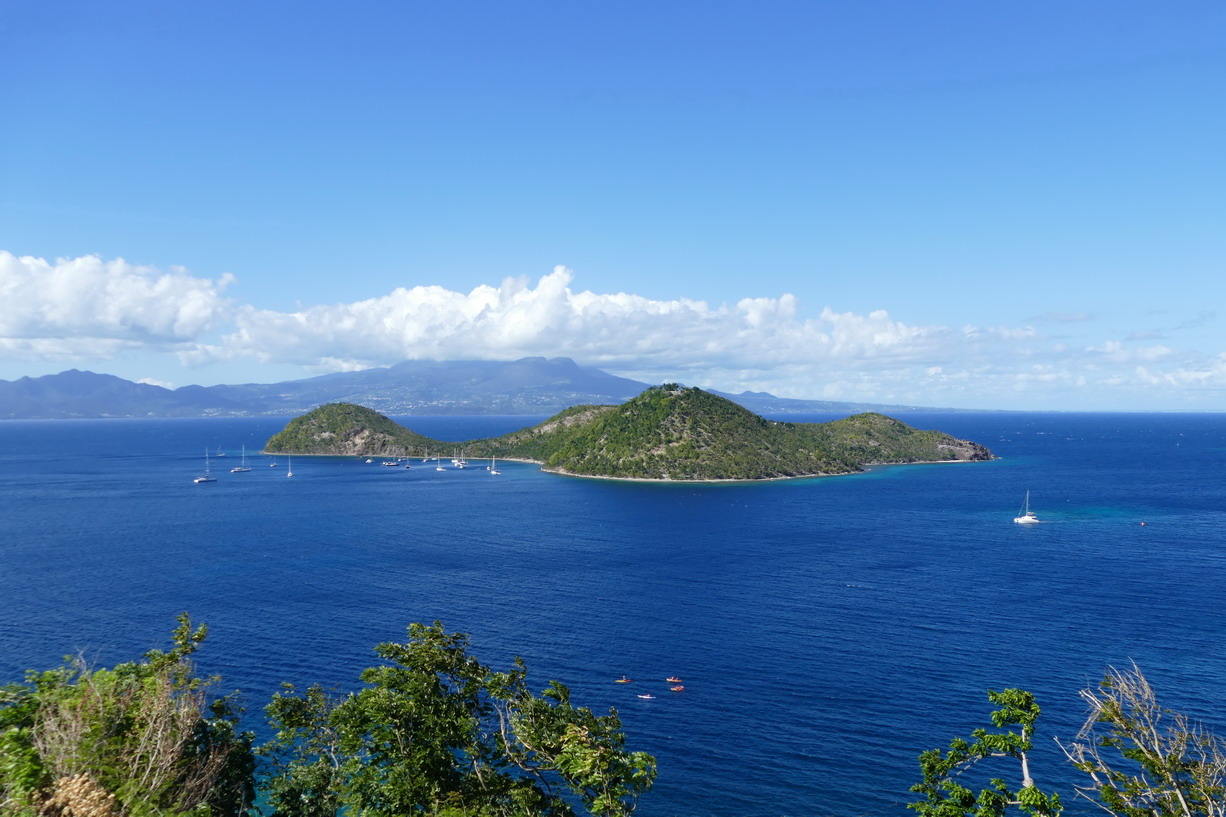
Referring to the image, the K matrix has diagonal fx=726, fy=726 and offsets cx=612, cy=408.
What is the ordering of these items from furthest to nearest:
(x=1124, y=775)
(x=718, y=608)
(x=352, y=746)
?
1. (x=718, y=608)
2. (x=352, y=746)
3. (x=1124, y=775)

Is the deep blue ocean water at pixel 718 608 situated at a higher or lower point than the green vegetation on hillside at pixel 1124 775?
lower

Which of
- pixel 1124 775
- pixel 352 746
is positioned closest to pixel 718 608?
pixel 1124 775

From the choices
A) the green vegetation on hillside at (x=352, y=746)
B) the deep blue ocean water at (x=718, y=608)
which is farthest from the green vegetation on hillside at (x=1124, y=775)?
the deep blue ocean water at (x=718, y=608)

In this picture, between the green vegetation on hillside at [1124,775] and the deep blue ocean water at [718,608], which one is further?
the deep blue ocean water at [718,608]

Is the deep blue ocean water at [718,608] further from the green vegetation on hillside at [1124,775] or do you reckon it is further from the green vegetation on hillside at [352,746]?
the green vegetation on hillside at [352,746]

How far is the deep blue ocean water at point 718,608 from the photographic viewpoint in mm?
55156

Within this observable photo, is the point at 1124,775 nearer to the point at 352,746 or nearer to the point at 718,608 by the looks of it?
the point at 352,746

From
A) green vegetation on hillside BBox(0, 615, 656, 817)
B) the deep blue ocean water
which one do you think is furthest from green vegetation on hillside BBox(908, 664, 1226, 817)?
the deep blue ocean water

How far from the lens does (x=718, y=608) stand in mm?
85625

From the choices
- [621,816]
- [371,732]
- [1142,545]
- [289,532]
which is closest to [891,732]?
[621,816]

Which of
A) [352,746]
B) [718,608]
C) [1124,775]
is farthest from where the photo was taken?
[718,608]

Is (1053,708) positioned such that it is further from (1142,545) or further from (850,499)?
(850,499)

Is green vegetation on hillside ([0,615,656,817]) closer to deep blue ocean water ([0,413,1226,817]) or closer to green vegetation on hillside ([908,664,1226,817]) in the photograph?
green vegetation on hillside ([908,664,1226,817])

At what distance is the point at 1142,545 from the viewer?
118 metres
